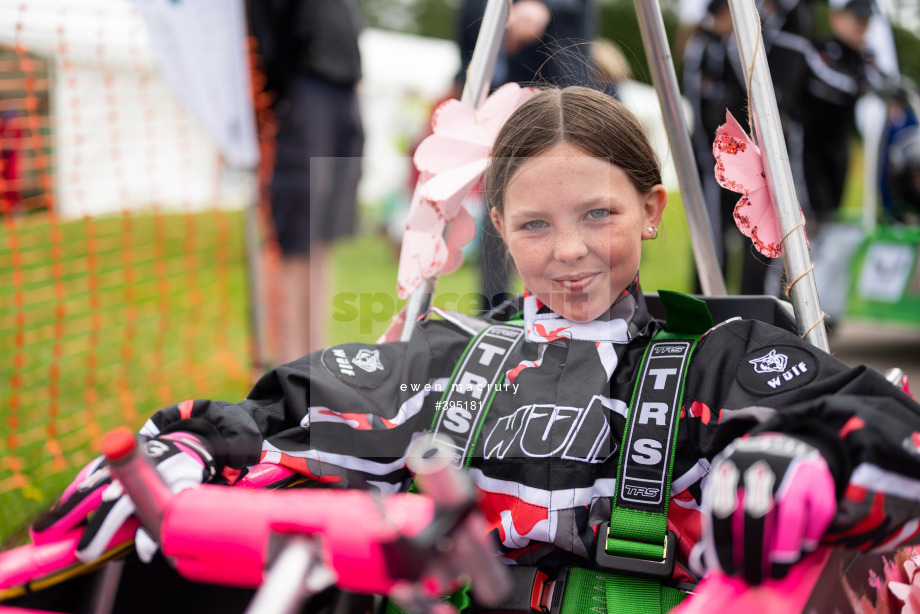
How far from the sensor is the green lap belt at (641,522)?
102 centimetres

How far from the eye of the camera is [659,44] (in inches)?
52.4

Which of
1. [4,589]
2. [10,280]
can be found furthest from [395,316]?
[10,280]

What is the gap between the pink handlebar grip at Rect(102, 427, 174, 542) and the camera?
0.69 m

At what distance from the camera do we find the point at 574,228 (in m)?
1.15

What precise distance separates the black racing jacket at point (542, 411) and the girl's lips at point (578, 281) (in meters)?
0.07

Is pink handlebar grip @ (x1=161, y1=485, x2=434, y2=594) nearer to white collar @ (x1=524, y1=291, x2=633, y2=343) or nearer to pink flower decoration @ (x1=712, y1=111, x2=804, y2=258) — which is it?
white collar @ (x1=524, y1=291, x2=633, y2=343)

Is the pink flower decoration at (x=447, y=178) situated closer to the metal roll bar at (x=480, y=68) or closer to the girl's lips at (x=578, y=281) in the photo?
the metal roll bar at (x=480, y=68)

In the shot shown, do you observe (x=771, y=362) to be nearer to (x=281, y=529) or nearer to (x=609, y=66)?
(x=281, y=529)

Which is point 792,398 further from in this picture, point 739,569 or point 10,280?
point 10,280

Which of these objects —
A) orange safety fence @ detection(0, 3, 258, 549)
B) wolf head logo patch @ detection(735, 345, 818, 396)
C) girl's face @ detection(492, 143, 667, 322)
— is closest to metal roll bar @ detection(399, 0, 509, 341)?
girl's face @ detection(492, 143, 667, 322)

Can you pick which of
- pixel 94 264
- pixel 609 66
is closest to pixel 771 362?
pixel 609 66

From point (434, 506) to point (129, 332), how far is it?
381cm

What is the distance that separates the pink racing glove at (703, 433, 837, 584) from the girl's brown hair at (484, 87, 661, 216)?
57cm

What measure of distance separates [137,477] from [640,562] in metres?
0.64
